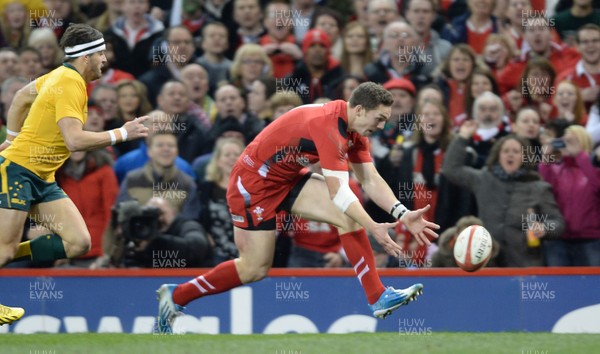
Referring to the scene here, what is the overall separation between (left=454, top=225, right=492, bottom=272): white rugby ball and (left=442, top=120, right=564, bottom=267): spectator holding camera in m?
1.85

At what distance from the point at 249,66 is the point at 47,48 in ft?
8.17

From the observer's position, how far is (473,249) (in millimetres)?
8297

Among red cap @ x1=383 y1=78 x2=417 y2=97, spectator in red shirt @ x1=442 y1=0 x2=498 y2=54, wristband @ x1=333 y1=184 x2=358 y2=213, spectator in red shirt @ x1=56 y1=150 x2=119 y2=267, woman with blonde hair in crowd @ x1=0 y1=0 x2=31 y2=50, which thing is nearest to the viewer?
wristband @ x1=333 y1=184 x2=358 y2=213

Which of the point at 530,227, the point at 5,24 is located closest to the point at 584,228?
the point at 530,227

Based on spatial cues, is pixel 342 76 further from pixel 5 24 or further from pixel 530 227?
pixel 5 24

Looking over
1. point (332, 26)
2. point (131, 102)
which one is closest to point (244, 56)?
point (332, 26)

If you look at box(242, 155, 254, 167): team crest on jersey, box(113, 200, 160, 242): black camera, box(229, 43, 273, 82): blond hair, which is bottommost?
box(113, 200, 160, 242): black camera

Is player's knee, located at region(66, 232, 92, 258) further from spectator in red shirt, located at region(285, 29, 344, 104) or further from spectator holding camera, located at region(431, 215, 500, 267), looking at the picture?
spectator in red shirt, located at region(285, 29, 344, 104)

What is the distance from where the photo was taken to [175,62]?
12164 mm

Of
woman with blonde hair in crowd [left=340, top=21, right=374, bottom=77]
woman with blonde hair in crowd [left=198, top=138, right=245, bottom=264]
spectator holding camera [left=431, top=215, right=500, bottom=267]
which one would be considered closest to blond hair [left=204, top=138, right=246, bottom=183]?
woman with blonde hair in crowd [left=198, top=138, right=245, bottom=264]

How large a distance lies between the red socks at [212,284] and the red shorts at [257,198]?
1.24ft

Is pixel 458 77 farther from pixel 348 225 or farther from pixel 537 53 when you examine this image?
pixel 348 225

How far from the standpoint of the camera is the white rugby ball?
8289mm

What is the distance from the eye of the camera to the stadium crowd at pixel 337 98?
10.3m
